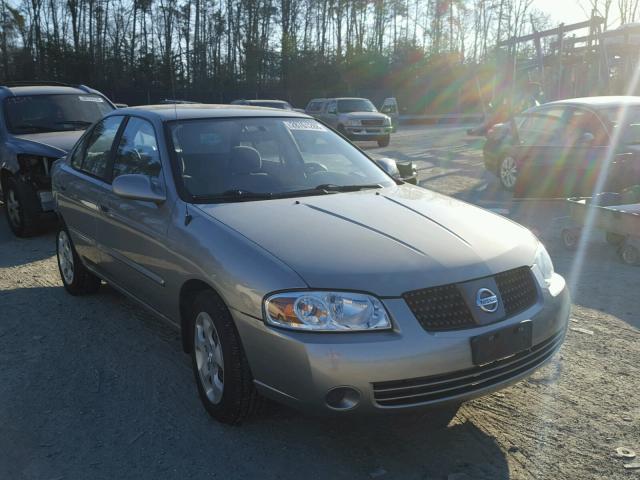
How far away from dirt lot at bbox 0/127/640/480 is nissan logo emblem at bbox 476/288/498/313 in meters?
0.73

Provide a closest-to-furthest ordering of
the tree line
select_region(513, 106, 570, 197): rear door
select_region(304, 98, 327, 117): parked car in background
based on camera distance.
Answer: select_region(513, 106, 570, 197): rear door
select_region(304, 98, 327, 117): parked car in background
the tree line

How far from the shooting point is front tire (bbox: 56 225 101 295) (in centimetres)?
565

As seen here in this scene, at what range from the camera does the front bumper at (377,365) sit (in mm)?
2834

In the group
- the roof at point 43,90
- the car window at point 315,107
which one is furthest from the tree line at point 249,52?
the roof at point 43,90

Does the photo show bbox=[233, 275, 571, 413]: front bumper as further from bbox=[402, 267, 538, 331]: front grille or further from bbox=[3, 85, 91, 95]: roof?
bbox=[3, 85, 91, 95]: roof

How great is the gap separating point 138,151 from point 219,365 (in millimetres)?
1894

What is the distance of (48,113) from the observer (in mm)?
9250

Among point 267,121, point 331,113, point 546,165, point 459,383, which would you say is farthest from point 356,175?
point 331,113

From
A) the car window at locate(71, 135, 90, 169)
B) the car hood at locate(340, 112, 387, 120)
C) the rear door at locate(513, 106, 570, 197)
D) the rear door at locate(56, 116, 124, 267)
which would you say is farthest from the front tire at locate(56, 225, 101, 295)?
the car hood at locate(340, 112, 387, 120)

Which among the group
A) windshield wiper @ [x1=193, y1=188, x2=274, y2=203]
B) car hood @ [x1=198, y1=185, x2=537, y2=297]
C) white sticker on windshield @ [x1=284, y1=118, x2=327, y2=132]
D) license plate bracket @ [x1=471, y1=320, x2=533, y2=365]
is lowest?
license plate bracket @ [x1=471, y1=320, x2=533, y2=365]

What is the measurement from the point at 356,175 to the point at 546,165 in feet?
20.3

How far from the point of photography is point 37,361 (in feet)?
14.5

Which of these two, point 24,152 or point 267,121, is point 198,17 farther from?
Answer: point 267,121

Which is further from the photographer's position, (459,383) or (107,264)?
(107,264)
